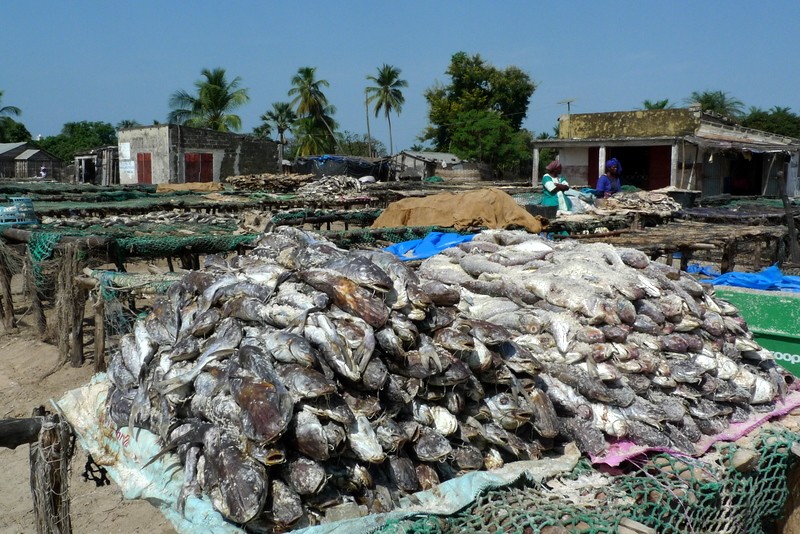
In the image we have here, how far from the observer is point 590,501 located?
9.82 ft

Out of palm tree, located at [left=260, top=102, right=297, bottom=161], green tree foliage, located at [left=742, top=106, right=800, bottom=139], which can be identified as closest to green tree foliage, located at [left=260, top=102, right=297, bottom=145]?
palm tree, located at [left=260, top=102, right=297, bottom=161]

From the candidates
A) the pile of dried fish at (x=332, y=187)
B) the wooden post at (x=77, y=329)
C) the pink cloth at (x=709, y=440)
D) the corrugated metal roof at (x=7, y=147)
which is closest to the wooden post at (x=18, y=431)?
the pink cloth at (x=709, y=440)

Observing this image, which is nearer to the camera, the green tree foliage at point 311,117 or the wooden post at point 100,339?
the wooden post at point 100,339

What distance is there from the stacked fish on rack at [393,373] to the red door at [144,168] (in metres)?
27.3

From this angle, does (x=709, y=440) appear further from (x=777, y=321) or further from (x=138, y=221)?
(x=138, y=221)

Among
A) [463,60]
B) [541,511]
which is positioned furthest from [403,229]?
[463,60]

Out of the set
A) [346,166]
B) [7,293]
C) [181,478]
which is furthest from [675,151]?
[181,478]

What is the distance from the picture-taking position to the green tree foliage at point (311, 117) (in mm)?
43000

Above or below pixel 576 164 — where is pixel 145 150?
above

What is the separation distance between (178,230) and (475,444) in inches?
307

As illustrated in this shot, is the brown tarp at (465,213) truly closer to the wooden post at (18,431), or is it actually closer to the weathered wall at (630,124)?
the wooden post at (18,431)

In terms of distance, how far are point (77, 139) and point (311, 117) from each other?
25.6m

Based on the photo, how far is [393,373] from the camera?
114 inches

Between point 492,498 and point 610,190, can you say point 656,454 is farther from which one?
point 610,190
